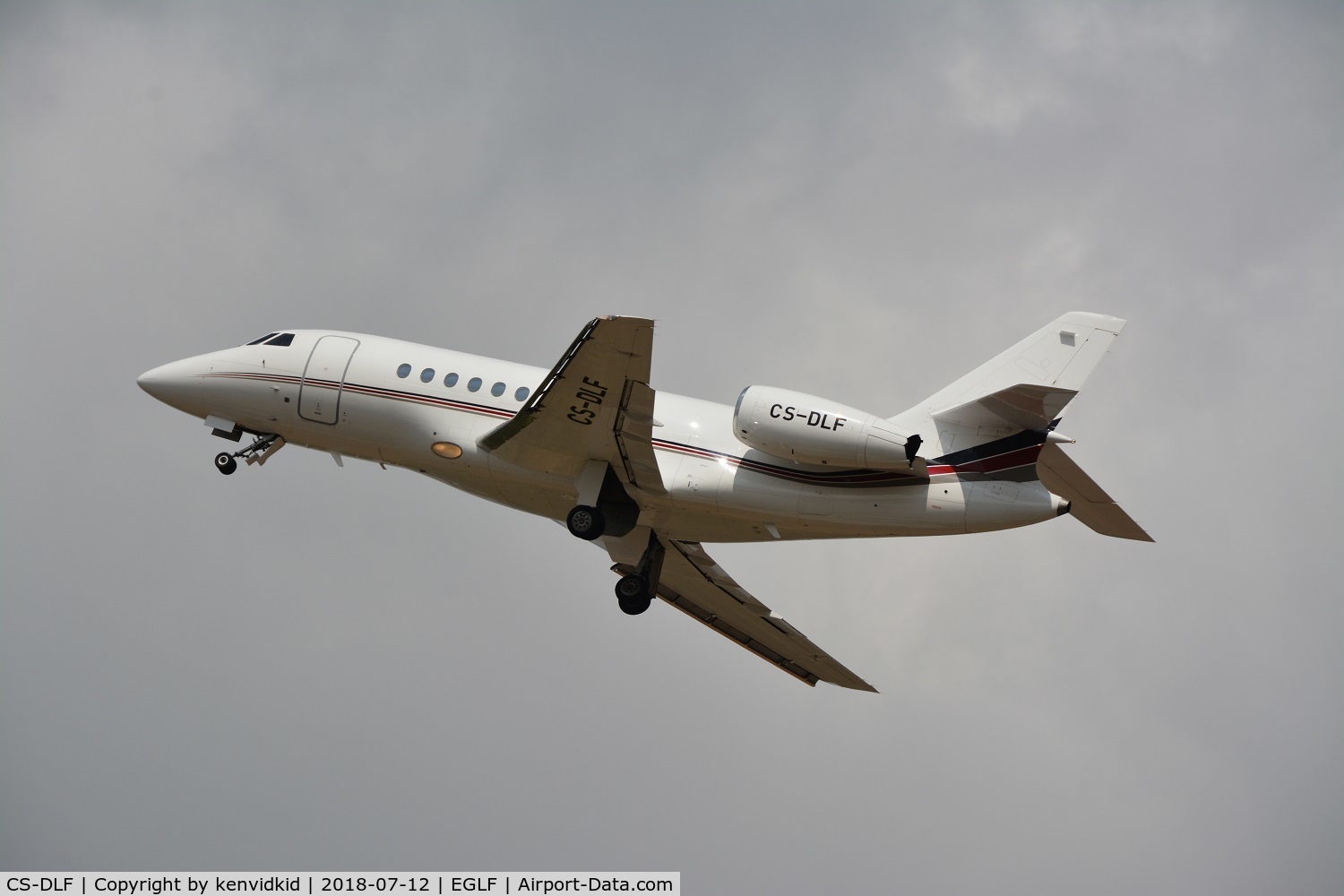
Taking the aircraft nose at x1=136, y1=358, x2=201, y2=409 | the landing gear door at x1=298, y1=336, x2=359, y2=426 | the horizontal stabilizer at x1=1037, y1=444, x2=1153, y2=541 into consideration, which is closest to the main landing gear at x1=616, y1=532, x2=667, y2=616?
the landing gear door at x1=298, y1=336, x2=359, y2=426

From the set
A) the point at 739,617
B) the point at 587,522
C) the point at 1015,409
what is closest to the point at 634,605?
the point at 587,522

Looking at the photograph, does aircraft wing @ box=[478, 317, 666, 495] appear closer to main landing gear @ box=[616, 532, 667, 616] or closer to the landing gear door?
main landing gear @ box=[616, 532, 667, 616]

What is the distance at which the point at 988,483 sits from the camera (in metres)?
22.7

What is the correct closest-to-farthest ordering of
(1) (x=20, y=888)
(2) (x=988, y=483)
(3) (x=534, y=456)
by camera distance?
(2) (x=988, y=483), (3) (x=534, y=456), (1) (x=20, y=888)

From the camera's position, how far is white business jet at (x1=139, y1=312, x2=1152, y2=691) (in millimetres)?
22328

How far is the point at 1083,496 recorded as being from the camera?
22703 millimetres

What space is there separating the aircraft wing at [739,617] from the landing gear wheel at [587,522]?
3567 mm

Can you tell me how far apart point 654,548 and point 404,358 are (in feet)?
20.3

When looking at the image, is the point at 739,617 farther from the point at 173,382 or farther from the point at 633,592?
the point at 173,382

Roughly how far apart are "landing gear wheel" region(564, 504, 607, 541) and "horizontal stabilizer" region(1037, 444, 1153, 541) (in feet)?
25.4

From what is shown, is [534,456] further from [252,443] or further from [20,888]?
[20,888]

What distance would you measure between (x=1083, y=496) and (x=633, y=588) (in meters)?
8.94

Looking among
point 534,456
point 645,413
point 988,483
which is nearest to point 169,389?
point 534,456

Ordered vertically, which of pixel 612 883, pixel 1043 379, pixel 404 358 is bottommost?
pixel 612 883
